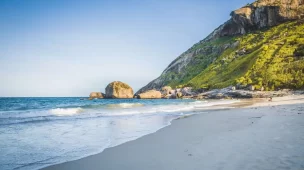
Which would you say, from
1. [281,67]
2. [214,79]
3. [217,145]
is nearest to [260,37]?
[214,79]

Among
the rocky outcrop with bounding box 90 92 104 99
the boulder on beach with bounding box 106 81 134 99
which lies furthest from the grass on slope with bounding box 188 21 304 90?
the rocky outcrop with bounding box 90 92 104 99

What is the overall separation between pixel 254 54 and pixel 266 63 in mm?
14536

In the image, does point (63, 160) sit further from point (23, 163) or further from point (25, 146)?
point (25, 146)

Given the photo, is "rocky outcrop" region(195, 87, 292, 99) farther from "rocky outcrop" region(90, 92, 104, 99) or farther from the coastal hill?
"rocky outcrop" region(90, 92, 104, 99)

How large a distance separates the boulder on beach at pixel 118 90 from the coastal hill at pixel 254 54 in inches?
1027

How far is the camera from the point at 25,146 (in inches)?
305

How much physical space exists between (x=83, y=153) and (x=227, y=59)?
9614 centimetres

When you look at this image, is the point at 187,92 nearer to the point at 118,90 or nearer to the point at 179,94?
the point at 179,94

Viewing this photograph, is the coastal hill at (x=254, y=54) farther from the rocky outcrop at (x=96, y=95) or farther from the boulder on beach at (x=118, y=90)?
the rocky outcrop at (x=96, y=95)

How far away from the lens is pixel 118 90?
97625 mm

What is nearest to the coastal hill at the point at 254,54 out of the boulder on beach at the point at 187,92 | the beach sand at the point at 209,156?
the boulder on beach at the point at 187,92

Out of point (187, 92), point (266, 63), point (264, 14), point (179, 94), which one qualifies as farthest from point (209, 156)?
point (264, 14)

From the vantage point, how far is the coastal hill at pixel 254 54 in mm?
55594

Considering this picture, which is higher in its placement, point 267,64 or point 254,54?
point 254,54
